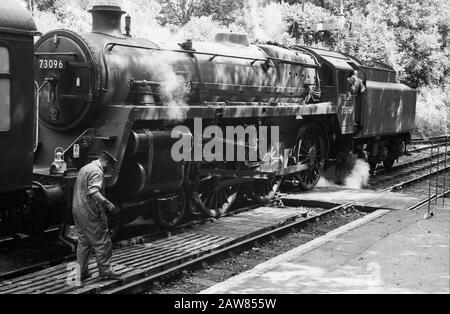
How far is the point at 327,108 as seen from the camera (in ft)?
42.0

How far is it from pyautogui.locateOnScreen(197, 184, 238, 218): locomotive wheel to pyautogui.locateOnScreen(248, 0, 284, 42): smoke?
17180 mm

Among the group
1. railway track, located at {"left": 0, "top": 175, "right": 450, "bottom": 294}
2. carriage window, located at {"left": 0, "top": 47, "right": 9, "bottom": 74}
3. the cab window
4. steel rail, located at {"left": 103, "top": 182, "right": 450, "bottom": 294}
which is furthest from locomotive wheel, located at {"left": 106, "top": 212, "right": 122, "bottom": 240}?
carriage window, located at {"left": 0, "top": 47, "right": 9, "bottom": 74}

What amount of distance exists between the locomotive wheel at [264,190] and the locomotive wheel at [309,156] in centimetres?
105

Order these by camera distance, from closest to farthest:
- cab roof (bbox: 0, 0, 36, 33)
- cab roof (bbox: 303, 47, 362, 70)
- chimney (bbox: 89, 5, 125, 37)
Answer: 1. cab roof (bbox: 0, 0, 36, 33)
2. chimney (bbox: 89, 5, 125, 37)
3. cab roof (bbox: 303, 47, 362, 70)

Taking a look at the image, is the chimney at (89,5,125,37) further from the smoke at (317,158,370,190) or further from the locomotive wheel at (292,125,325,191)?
the smoke at (317,158,370,190)

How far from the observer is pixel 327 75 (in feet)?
44.2

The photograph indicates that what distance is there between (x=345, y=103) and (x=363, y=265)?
7689 millimetres

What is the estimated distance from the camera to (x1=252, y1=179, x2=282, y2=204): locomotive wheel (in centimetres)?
1124

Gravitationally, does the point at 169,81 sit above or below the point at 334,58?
below

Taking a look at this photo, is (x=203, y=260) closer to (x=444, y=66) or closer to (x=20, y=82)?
(x=20, y=82)

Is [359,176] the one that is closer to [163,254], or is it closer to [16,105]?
[163,254]

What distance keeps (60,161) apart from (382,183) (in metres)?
10.0

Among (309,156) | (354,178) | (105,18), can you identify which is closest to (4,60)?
(105,18)

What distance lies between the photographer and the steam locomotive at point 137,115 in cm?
668
